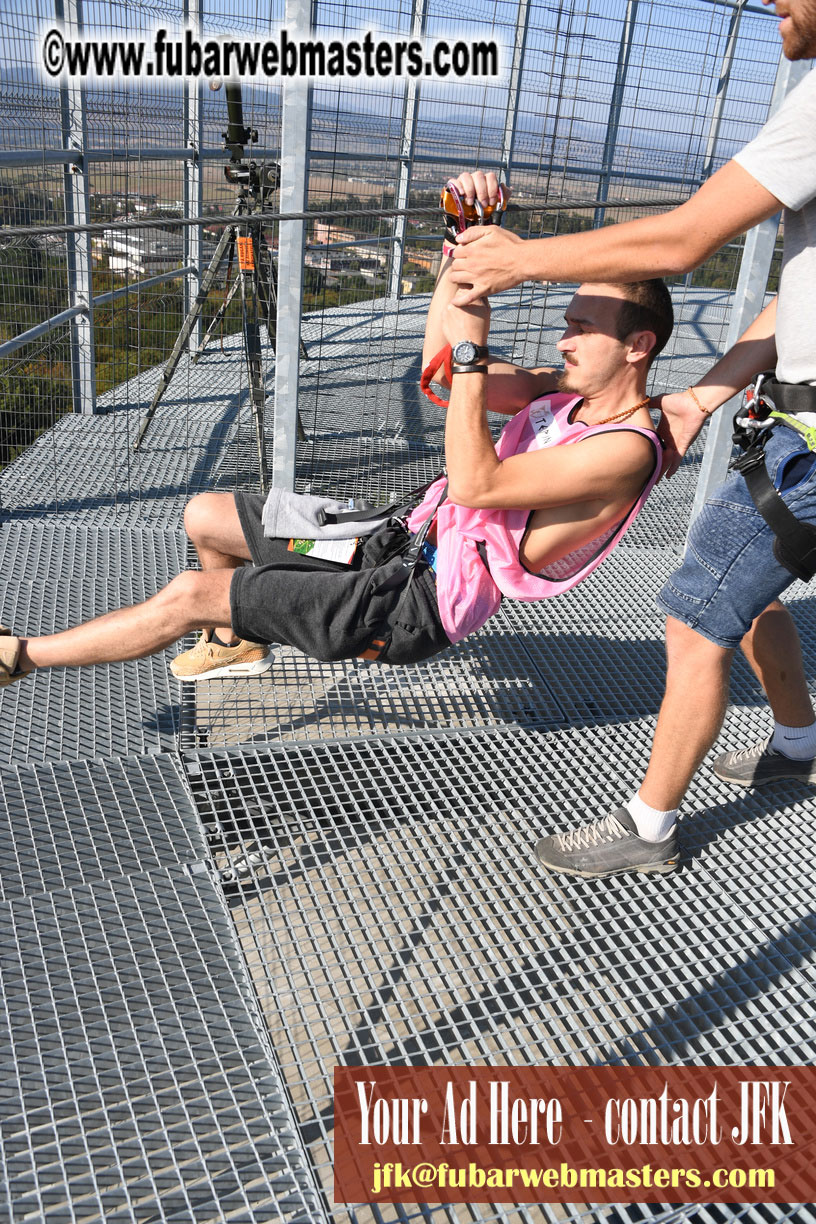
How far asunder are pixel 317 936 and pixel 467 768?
0.66 metres

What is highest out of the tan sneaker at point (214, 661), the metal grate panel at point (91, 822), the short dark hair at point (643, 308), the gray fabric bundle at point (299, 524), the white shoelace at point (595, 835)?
the short dark hair at point (643, 308)

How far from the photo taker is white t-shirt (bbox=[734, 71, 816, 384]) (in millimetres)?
1439

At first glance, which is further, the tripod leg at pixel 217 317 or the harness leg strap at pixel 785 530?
the tripod leg at pixel 217 317

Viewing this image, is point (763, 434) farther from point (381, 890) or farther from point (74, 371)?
point (74, 371)

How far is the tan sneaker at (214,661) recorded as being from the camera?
87.2 inches

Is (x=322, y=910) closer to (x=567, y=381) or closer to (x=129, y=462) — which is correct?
(x=567, y=381)

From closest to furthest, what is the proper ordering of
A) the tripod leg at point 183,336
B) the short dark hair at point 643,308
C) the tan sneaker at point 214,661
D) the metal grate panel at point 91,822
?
the short dark hair at point 643,308
the metal grate panel at point 91,822
the tan sneaker at point 214,661
the tripod leg at point 183,336

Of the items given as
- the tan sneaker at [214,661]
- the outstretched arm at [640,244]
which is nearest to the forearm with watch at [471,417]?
the outstretched arm at [640,244]

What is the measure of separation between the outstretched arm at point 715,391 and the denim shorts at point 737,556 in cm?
15

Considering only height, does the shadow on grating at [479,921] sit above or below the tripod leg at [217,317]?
below

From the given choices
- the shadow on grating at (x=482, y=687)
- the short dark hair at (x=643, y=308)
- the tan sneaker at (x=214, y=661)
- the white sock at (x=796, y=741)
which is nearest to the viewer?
the short dark hair at (x=643, y=308)

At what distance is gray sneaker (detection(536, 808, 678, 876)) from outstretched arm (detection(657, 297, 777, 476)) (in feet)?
2.56

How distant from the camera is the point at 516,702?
2.66 metres

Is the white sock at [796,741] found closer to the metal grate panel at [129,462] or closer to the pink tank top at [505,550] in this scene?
the pink tank top at [505,550]
